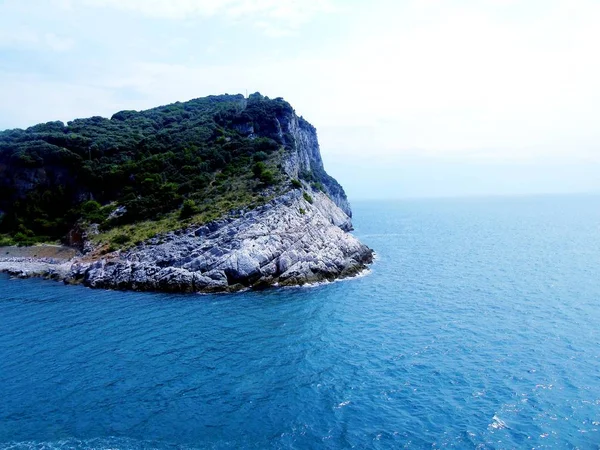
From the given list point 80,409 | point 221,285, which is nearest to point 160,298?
point 221,285

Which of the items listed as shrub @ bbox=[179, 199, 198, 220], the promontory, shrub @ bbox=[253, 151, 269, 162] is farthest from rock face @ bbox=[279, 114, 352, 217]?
shrub @ bbox=[179, 199, 198, 220]

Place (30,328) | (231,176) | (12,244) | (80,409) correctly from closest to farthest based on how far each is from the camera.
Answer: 1. (80,409)
2. (30,328)
3. (12,244)
4. (231,176)

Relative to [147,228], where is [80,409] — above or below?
below

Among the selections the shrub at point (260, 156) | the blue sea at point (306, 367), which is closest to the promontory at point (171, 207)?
the shrub at point (260, 156)

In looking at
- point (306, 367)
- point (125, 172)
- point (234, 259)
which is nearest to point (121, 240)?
point (234, 259)

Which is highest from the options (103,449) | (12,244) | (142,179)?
(142,179)

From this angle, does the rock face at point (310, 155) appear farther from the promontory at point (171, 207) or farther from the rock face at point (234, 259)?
the rock face at point (234, 259)

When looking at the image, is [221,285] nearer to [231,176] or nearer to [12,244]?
[231,176]
